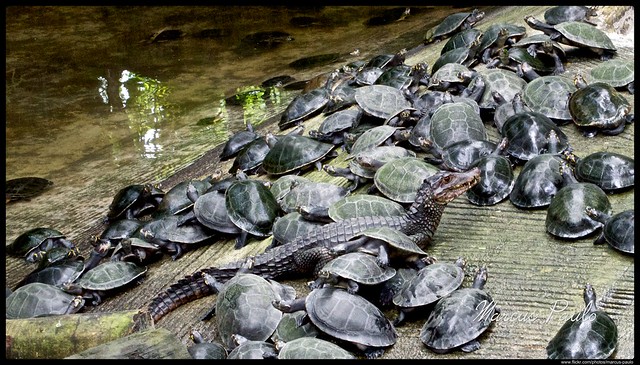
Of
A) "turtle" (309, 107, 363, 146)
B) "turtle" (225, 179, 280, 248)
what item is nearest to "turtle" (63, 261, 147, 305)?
"turtle" (225, 179, 280, 248)

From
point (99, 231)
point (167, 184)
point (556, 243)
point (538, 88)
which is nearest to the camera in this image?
point (556, 243)

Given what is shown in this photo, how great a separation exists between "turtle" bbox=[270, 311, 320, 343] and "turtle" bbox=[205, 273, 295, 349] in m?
0.09

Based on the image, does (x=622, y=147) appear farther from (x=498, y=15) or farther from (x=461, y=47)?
(x=498, y=15)

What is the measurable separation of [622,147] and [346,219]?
7.44 feet

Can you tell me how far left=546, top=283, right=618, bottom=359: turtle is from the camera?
376cm

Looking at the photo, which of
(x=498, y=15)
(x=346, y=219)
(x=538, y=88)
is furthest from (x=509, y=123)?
(x=498, y=15)

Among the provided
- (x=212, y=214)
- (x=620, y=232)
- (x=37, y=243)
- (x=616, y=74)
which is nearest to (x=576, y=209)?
(x=620, y=232)

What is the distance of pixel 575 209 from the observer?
4910 mm

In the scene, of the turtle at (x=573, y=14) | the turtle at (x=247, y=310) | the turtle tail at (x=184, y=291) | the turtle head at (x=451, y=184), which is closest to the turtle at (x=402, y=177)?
the turtle head at (x=451, y=184)

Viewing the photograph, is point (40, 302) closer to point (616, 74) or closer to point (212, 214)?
point (212, 214)

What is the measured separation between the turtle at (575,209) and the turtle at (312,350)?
5.49 feet

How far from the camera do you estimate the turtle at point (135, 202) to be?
7.32 meters

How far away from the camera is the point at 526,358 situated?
4.04 metres

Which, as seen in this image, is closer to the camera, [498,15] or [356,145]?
[356,145]
